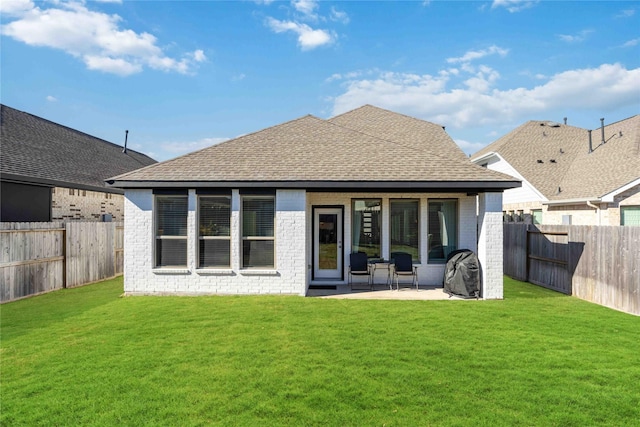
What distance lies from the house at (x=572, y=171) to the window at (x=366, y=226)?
9675 mm

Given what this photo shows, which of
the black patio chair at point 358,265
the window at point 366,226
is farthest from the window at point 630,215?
the black patio chair at point 358,265

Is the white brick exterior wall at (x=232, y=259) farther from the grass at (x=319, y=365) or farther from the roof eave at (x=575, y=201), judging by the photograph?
the roof eave at (x=575, y=201)

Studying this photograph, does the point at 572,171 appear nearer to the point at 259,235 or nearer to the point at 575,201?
the point at 575,201

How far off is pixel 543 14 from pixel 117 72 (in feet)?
55.6

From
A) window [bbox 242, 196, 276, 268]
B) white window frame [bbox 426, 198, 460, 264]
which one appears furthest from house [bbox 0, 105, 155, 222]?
white window frame [bbox 426, 198, 460, 264]

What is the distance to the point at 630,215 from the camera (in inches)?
511

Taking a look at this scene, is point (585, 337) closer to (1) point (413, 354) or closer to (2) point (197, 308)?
(1) point (413, 354)

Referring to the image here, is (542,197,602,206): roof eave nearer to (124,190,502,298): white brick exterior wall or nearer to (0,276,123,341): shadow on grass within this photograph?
(124,190,502,298): white brick exterior wall

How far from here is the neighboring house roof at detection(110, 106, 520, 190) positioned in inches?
355

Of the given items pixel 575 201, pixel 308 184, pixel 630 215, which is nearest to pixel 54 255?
pixel 308 184

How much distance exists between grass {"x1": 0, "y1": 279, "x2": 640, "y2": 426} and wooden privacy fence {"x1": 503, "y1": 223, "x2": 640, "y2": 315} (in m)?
0.65

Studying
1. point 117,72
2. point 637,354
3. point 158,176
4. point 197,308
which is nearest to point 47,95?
point 117,72

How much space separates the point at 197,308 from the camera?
7.91 metres

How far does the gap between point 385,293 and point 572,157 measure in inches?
642
